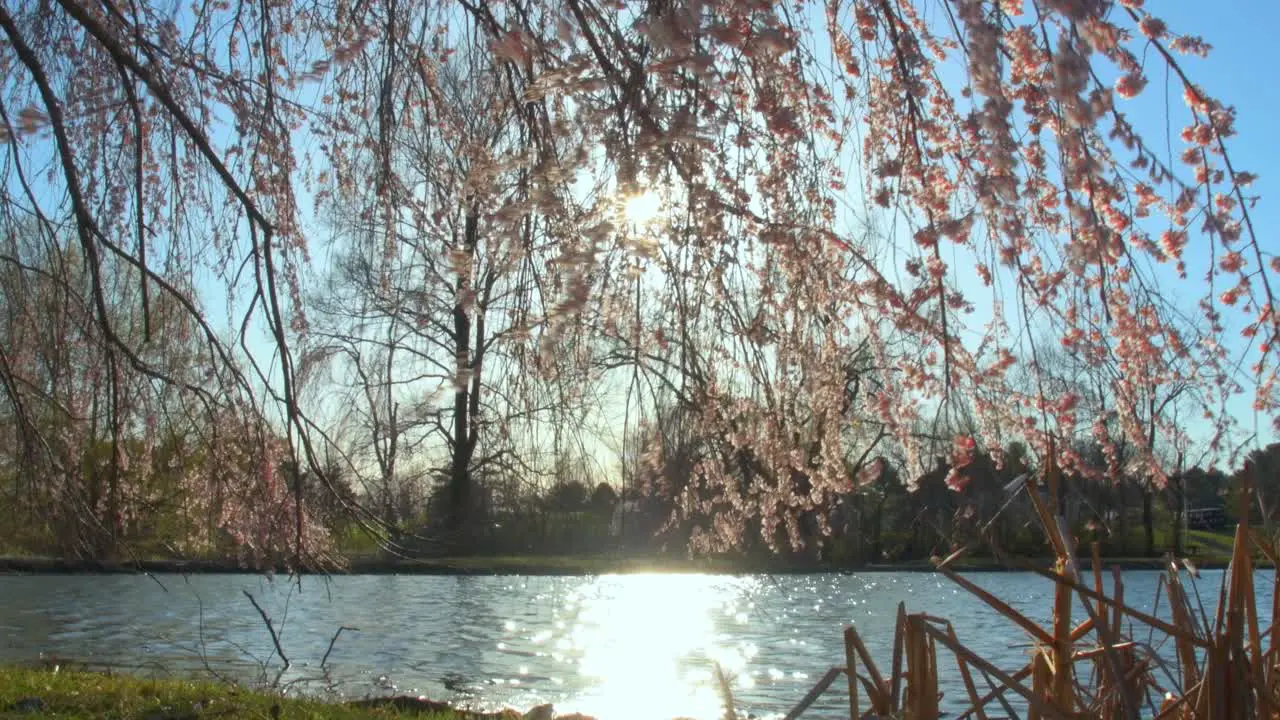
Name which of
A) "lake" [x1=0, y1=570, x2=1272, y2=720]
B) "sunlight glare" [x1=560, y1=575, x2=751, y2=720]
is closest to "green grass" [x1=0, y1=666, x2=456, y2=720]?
"lake" [x1=0, y1=570, x2=1272, y2=720]

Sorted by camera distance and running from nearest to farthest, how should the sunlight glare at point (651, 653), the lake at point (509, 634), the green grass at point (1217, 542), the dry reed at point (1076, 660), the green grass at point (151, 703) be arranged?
the dry reed at point (1076, 660)
the green grass at point (1217, 542)
the green grass at point (151, 703)
the sunlight glare at point (651, 653)
the lake at point (509, 634)

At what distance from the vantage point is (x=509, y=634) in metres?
9.23

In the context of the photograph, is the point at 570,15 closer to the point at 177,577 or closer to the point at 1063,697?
the point at 1063,697

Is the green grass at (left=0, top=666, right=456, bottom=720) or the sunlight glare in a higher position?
the green grass at (left=0, top=666, right=456, bottom=720)

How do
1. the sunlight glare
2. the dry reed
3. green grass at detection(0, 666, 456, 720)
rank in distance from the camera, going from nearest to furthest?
the dry reed → green grass at detection(0, 666, 456, 720) → the sunlight glare

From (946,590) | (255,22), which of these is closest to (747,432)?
(255,22)

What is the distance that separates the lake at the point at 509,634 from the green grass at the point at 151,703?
0.48 m

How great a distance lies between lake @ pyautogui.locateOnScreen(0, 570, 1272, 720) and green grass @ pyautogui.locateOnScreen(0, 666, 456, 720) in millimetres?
477

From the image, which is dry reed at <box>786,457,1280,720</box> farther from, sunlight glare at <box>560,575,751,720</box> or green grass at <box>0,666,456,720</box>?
green grass at <box>0,666,456,720</box>

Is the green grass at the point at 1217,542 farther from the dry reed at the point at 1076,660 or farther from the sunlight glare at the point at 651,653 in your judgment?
the sunlight glare at the point at 651,653

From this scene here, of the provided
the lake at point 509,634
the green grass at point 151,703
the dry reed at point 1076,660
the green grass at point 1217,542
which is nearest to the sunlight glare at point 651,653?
the lake at point 509,634

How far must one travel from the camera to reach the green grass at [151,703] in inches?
171

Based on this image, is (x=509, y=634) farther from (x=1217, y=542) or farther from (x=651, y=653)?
(x=1217, y=542)

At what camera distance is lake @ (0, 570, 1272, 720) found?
6.57 m
